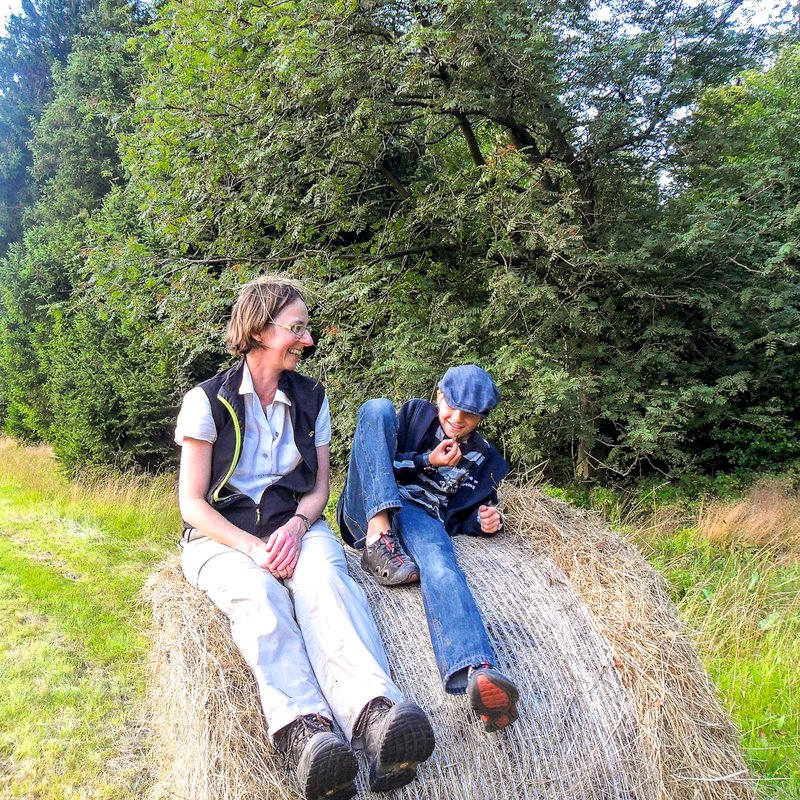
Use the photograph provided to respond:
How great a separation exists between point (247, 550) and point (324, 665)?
0.57 metres

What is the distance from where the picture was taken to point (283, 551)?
7.99 ft

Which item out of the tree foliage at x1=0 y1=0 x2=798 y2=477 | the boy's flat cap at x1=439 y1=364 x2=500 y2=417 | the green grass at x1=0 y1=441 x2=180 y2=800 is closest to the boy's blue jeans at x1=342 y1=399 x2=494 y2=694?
the boy's flat cap at x1=439 y1=364 x2=500 y2=417

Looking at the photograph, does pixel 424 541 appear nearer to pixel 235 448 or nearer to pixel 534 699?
pixel 534 699

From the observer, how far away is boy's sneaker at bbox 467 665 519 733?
2.09 meters

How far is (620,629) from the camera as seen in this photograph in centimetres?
255

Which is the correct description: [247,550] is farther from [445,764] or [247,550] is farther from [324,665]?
[445,764]

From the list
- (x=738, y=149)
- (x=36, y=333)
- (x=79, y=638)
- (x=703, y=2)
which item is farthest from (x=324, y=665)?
(x=36, y=333)

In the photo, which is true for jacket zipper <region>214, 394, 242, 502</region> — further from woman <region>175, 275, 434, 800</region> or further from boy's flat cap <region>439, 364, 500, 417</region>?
boy's flat cap <region>439, 364, 500, 417</region>

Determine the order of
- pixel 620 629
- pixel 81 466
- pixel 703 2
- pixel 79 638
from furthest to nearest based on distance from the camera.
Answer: pixel 81 466, pixel 703 2, pixel 79 638, pixel 620 629

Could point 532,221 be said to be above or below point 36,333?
above

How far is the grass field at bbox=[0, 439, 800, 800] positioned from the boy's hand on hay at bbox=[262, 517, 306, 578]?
1.19 m

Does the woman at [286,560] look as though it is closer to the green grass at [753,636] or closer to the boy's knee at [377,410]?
the boy's knee at [377,410]

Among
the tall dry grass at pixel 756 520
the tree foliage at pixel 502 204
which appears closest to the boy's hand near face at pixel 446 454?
the tree foliage at pixel 502 204

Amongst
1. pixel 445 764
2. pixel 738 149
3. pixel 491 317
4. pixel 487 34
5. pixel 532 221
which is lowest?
pixel 445 764
